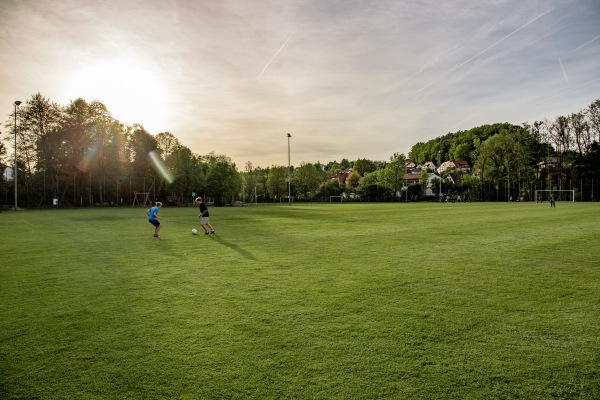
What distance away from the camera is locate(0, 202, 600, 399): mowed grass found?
13.3 ft

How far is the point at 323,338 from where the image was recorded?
530 centimetres

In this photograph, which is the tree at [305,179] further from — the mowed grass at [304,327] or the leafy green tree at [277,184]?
the mowed grass at [304,327]

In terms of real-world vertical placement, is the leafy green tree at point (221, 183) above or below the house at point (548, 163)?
below

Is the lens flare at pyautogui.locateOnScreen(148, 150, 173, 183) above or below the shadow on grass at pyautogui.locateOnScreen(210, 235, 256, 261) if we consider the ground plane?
above

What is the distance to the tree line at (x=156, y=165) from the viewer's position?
62.8 m

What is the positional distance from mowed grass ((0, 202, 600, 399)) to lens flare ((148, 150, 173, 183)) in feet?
225

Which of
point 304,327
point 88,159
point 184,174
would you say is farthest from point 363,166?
point 304,327

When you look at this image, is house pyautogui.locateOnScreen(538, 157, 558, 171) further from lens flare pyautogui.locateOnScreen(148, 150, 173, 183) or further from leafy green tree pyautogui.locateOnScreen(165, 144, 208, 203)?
lens flare pyautogui.locateOnScreen(148, 150, 173, 183)

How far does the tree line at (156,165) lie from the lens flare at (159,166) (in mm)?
211

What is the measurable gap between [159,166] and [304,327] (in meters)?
77.6

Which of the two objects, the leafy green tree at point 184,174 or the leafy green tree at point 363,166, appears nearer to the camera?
the leafy green tree at point 184,174

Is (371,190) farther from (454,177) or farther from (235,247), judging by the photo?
(235,247)

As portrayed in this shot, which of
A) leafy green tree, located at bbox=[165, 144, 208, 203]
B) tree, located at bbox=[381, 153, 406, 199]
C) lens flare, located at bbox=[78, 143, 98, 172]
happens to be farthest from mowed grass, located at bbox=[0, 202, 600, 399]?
tree, located at bbox=[381, 153, 406, 199]

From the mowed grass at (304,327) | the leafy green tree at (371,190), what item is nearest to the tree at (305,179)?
the leafy green tree at (371,190)
